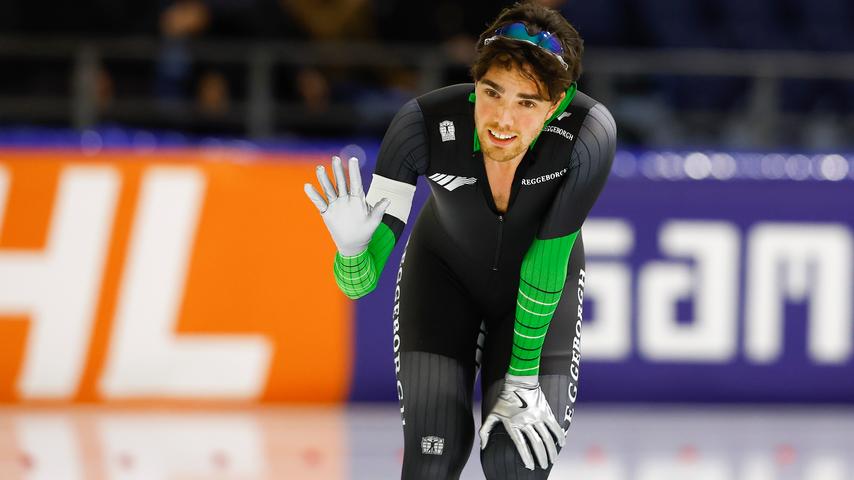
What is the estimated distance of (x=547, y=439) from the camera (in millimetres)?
3742

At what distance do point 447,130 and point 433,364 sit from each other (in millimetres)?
665

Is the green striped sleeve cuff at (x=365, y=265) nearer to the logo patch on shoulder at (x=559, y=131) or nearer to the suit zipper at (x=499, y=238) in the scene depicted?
the suit zipper at (x=499, y=238)

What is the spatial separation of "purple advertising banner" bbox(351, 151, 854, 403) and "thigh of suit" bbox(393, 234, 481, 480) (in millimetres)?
3812

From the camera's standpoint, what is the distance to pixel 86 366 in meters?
7.62

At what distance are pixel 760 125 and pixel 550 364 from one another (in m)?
5.52

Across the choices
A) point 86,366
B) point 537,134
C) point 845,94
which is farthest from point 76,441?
point 845,94

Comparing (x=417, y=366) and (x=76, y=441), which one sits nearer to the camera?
(x=417, y=366)

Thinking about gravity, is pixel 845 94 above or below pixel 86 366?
above

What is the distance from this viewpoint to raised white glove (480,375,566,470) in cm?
371

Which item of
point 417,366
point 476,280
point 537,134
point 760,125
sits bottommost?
point 417,366

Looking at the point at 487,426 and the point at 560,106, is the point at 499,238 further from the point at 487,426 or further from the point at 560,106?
the point at 487,426

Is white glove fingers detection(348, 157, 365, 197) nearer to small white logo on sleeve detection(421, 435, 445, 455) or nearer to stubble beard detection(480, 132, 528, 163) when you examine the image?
stubble beard detection(480, 132, 528, 163)

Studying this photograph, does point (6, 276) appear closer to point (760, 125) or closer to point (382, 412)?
point (382, 412)

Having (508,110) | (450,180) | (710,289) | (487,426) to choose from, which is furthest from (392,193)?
(710,289)
